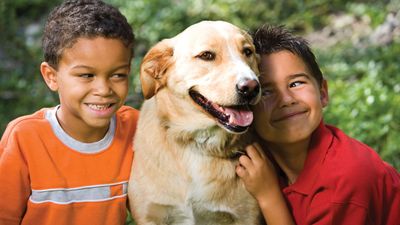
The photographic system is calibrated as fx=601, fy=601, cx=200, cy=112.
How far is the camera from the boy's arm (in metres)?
2.80

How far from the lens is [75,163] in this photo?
9.37ft

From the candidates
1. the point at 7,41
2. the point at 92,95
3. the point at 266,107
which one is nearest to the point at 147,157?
the point at 92,95

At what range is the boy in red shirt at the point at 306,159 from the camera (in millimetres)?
2627

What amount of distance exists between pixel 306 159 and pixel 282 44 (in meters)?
0.57

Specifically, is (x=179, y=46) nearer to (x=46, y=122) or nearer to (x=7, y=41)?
(x=46, y=122)

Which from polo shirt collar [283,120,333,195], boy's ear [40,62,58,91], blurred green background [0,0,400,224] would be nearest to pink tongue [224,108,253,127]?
polo shirt collar [283,120,333,195]

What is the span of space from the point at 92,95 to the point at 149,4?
15.2 feet

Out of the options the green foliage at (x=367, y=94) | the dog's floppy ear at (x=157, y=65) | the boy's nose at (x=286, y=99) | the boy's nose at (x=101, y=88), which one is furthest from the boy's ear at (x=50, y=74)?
the green foliage at (x=367, y=94)

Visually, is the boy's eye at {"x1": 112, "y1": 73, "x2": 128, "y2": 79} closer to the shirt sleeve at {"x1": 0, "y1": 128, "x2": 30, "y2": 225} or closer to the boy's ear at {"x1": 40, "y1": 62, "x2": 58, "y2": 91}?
the boy's ear at {"x1": 40, "y1": 62, "x2": 58, "y2": 91}

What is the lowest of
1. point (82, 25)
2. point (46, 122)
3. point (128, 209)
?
point (128, 209)

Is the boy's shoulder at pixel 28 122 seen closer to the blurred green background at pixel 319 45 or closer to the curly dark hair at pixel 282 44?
the curly dark hair at pixel 282 44

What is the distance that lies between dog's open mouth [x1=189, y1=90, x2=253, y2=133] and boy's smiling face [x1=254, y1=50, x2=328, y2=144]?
0.19 meters

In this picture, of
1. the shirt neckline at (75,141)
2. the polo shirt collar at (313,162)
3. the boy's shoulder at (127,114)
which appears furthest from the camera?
the boy's shoulder at (127,114)

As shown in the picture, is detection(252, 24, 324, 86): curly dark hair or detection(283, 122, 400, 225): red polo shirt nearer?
detection(283, 122, 400, 225): red polo shirt
